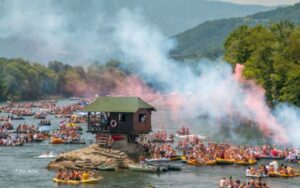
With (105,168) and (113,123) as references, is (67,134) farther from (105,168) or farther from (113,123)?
(105,168)

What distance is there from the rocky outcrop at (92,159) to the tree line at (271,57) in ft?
176

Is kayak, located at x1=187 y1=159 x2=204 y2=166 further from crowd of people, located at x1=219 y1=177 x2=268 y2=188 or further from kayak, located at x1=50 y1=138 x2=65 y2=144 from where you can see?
kayak, located at x1=50 y1=138 x2=65 y2=144

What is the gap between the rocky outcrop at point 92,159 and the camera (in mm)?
91688

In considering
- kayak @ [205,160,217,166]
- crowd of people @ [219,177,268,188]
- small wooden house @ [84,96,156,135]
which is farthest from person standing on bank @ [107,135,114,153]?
crowd of people @ [219,177,268,188]

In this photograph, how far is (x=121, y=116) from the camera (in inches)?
3762

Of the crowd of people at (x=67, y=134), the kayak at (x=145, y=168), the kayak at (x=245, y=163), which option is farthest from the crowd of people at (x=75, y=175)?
the crowd of people at (x=67, y=134)

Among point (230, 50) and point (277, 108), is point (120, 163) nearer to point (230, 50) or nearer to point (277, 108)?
point (277, 108)

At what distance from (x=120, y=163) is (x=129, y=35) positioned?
102 m

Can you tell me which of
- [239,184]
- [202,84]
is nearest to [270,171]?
[239,184]

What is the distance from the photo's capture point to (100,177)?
85.9m

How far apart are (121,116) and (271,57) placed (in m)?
72.5

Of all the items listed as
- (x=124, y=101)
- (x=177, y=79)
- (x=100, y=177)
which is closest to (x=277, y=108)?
(x=177, y=79)

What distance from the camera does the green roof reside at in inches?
3755

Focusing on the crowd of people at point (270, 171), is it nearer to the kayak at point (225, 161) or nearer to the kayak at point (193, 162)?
the kayak at point (225, 161)
